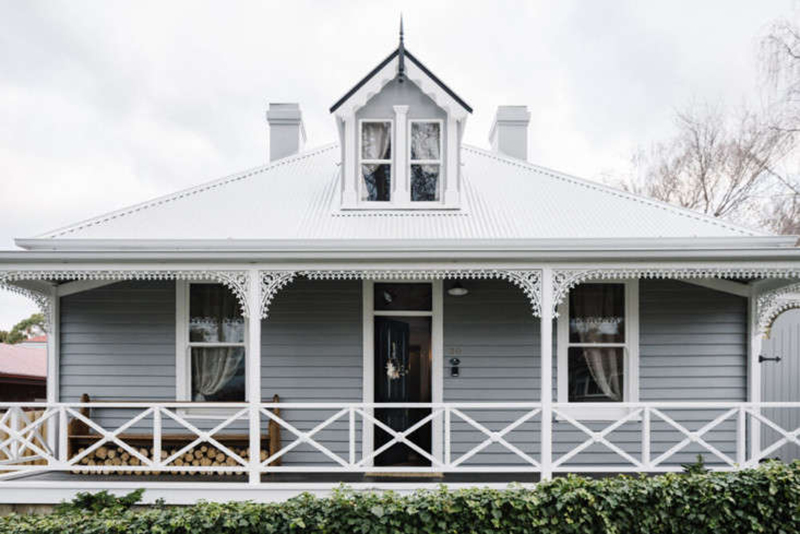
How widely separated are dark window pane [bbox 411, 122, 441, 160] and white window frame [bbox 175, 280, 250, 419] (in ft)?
12.1

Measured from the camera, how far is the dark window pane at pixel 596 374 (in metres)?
7.85

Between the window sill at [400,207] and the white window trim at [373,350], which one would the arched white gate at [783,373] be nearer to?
the white window trim at [373,350]

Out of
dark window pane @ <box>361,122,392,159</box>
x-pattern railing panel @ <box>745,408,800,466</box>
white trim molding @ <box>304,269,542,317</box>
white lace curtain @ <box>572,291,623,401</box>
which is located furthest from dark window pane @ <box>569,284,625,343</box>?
dark window pane @ <box>361,122,392,159</box>

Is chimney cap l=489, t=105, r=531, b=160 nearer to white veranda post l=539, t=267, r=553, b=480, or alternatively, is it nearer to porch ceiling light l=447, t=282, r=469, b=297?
porch ceiling light l=447, t=282, r=469, b=297

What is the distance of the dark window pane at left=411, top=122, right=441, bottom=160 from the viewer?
871cm

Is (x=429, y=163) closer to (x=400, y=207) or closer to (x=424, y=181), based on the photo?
(x=424, y=181)

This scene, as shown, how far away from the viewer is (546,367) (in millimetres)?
6359

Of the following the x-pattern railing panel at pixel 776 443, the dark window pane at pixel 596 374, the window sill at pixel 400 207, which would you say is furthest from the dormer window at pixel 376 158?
the x-pattern railing panel at pixel 776 443

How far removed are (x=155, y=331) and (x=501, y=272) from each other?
16.3 feet

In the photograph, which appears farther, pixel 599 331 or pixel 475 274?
pixel 599 331

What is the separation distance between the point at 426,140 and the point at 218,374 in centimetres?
465

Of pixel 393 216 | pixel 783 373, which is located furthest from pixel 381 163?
pixel 783 373

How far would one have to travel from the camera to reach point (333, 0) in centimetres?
1512

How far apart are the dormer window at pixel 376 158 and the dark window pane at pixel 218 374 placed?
3067 millimetres
